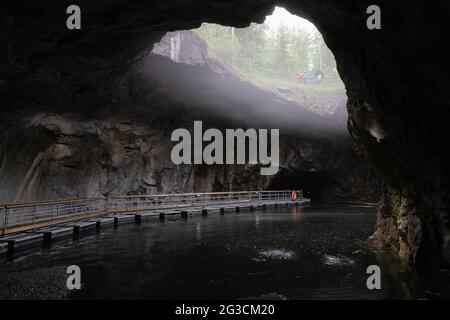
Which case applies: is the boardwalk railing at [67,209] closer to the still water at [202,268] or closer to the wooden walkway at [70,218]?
the wooden walkway at [70,218]

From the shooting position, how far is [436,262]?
32.3ft

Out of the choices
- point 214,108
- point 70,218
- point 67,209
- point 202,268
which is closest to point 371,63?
point 202,268

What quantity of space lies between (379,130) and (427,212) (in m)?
2.96

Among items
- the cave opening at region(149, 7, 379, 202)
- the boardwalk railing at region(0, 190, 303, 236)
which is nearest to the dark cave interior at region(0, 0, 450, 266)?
the boardwalk railing at region(0, 190, 303, 236)

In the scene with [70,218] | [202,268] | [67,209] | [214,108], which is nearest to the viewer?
[202,268]

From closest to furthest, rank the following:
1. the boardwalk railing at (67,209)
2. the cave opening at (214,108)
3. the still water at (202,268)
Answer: the still water at (202,268) < the cave opening at (214,108) < the boardwalk railing at (67,209)

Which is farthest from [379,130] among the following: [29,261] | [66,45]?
[66,45]

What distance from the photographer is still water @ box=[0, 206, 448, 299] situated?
7.62m

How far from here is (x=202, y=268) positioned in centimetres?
997

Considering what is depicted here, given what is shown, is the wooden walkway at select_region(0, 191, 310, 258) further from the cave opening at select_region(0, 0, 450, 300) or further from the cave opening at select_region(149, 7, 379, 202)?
the cave opening at select_region(149, 7, 379, 202)

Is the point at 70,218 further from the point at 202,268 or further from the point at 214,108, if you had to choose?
the point at 214,108

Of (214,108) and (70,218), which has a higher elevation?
(214,108)

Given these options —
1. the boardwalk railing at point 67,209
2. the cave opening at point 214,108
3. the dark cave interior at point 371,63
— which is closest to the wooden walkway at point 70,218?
the boardwalk railing at point 67,209

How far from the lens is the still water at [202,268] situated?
762cm
